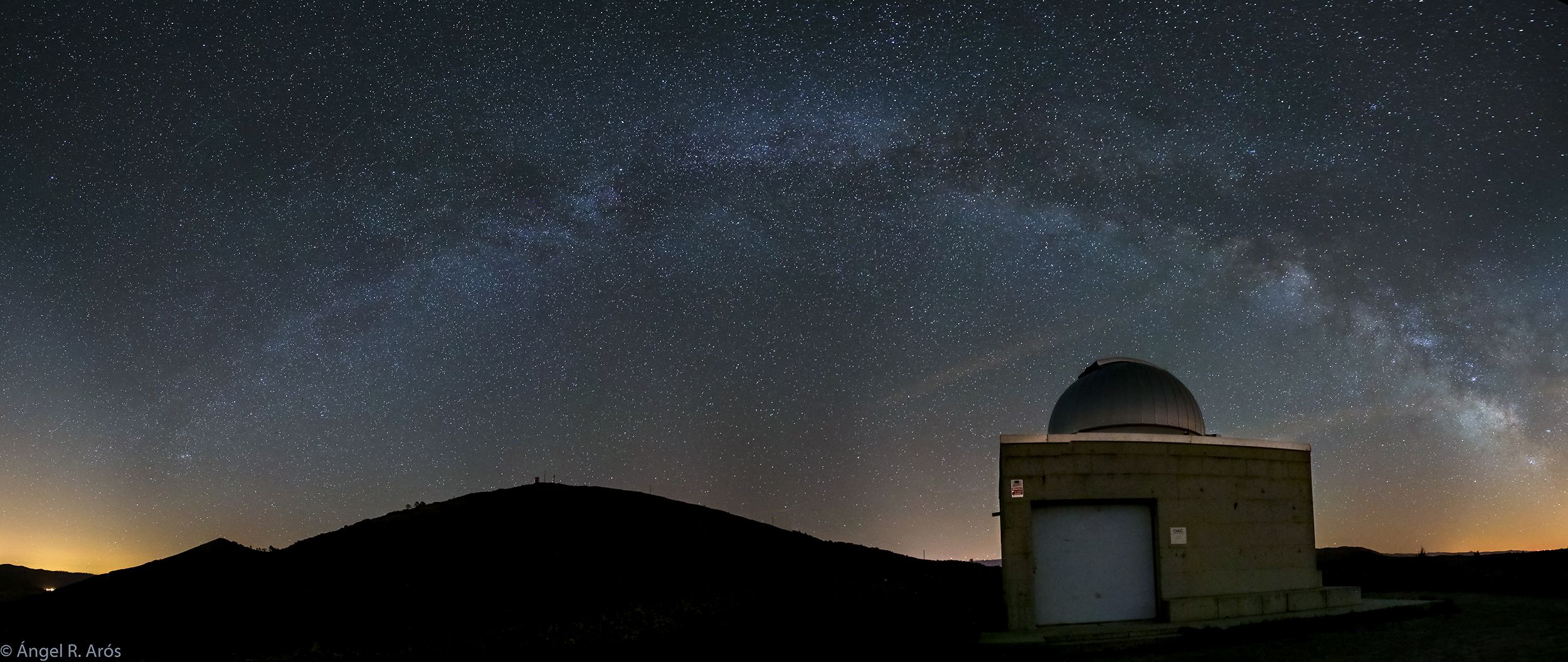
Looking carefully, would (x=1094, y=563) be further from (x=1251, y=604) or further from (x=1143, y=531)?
(x=1251, y=604)

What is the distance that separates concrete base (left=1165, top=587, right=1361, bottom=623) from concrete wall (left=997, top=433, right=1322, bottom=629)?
0.11 metres

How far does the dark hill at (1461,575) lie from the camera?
22703 mm

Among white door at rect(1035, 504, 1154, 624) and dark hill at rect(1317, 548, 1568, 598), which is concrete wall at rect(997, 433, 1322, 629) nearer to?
white door at rect(1035, 504, 1154, 624)

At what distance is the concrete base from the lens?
48.2 ft

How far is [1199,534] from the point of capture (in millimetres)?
15336

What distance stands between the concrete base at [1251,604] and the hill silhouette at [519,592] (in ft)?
9.94

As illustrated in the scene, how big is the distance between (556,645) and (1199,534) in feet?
38.0

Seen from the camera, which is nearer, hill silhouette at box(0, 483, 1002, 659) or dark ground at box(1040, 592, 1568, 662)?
dark ground at box(1040, 592, 1568, 662)

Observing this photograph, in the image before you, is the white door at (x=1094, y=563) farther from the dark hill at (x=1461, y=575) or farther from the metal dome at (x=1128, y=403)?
the dark hill at (x=1461, y=575)

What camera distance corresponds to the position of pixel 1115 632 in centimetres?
1359

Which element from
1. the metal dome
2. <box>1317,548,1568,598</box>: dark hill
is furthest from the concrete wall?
<box>1317,548,1568,598</box>: dark hill

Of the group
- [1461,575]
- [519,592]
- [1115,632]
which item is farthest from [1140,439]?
[1461,575]

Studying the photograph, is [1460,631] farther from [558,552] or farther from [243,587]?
[243,587]

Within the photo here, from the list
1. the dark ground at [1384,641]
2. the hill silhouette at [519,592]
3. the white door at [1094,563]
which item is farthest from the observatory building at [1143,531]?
the dark ground at [1384,641]
